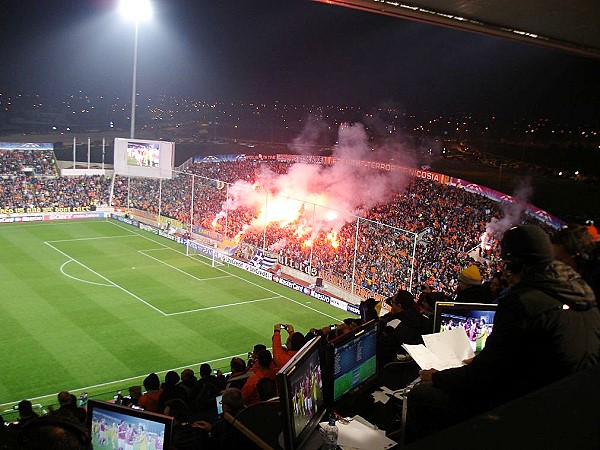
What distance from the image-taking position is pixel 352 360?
427 centimetres

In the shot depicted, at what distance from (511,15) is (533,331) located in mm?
5380

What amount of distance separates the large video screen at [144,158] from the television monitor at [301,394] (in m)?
33.0

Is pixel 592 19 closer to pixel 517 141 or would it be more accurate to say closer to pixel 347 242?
pixel 347 242

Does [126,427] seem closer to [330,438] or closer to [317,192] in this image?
[330,438]

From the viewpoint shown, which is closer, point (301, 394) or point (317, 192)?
point (301, 394)

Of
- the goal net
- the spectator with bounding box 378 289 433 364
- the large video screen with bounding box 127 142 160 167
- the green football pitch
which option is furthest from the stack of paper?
the large video screen with bounding box 127 142 160 167

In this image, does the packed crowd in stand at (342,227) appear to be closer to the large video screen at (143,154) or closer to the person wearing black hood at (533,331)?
the large video screen at (143,154)

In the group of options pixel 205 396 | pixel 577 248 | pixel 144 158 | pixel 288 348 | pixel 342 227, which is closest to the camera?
pixel 577 248

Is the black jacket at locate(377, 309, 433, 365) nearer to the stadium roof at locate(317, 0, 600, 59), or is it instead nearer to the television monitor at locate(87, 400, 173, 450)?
the television monitor at locate(87, 400, 173, 450)

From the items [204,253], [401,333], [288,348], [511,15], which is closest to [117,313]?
[204,253]

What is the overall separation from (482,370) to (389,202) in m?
32.7

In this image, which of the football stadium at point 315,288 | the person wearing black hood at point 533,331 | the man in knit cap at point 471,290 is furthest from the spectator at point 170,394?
the person wearing black hood at point 533,331

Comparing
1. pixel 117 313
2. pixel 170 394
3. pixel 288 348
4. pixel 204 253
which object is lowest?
pixel 117 313

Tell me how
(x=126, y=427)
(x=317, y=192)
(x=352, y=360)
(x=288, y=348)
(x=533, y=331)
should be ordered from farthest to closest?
(x=317, y=192) → (x=288, y=348) → (x=352, y=360) → (x=126, y=427) → (x=533, y=331)
